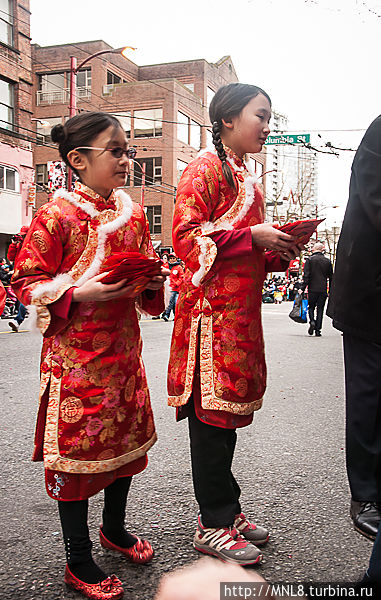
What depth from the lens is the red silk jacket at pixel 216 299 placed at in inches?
92.7

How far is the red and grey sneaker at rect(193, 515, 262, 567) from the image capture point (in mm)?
2329

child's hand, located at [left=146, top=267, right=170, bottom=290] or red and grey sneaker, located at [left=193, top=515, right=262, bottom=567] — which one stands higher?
child's hand, located at [left=146, top=267, right=170, bottom=290]

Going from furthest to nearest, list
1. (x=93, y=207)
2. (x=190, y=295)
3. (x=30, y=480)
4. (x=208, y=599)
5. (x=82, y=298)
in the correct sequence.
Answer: (x=30, y=480)
(x=190, y=295)
(x=93, y=207)
(x=82, y=298)
(x=208, y=599)

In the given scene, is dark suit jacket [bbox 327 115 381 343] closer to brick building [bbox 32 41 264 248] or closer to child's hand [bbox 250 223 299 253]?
child's hand [bbox 250 223 299 253]

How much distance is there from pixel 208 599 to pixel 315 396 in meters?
4.08

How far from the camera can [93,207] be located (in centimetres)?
228

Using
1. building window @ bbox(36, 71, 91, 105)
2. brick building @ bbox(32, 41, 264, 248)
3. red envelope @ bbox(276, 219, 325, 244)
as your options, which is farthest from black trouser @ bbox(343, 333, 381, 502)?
building window @ bbox(36, 71, 91, 105)

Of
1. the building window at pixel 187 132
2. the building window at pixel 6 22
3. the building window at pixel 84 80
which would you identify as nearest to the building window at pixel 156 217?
the building window at pixel 187 132

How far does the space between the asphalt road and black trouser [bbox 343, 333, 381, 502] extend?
0.27 meters

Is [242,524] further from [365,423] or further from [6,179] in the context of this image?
[6,179]

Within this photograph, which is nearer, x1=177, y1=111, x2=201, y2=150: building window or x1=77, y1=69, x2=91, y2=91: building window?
x1=177, y1=111, x2=201, y2=150: building window

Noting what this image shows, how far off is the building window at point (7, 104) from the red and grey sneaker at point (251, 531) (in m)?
22.6

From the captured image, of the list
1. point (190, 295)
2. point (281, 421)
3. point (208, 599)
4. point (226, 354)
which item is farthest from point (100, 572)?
point (281, 421)

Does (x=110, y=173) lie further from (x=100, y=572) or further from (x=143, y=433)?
(x=100, y=572)
